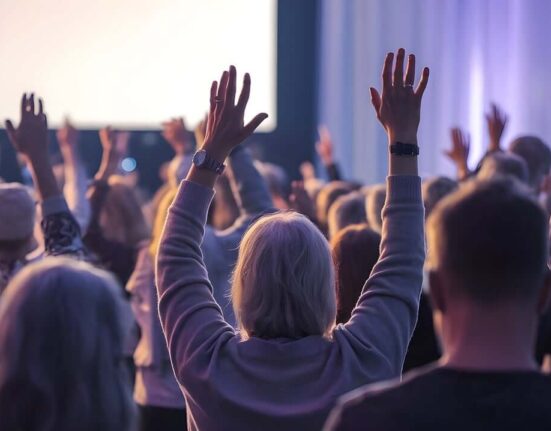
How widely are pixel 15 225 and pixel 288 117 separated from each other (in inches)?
359

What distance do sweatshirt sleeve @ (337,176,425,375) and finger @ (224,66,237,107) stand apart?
14.9 inches

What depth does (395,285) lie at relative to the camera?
2.14 meters

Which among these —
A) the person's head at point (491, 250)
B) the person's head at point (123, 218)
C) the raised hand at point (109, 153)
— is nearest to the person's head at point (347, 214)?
the person's head at point (123, 218)

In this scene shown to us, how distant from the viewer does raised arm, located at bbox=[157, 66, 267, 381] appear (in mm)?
2090

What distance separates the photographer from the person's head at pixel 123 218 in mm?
4598

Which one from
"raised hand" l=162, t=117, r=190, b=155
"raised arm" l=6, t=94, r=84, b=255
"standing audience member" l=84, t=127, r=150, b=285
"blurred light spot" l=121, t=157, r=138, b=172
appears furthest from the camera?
Answer: "blurred light spot" l=121, t=157, r=138, b=172

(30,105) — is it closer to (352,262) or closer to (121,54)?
(352,262)

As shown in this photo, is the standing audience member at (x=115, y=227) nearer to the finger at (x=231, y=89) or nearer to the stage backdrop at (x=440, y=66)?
the finger at (x=231, y=89)

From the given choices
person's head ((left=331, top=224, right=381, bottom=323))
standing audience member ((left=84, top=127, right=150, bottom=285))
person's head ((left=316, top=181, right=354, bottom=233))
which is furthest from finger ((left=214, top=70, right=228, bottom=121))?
person's head ((left=316, top=181, right=354, bottom=233))

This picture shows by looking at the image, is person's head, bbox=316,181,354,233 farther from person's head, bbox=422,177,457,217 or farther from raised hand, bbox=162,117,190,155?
person's head, bbox=422,177,457,217

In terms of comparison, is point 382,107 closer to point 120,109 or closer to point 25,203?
point 25,203

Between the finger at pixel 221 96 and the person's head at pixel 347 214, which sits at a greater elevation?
the finger at pixel 221 96

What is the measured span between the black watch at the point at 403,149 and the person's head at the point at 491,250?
2.58ft

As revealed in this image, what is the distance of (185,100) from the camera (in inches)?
448
